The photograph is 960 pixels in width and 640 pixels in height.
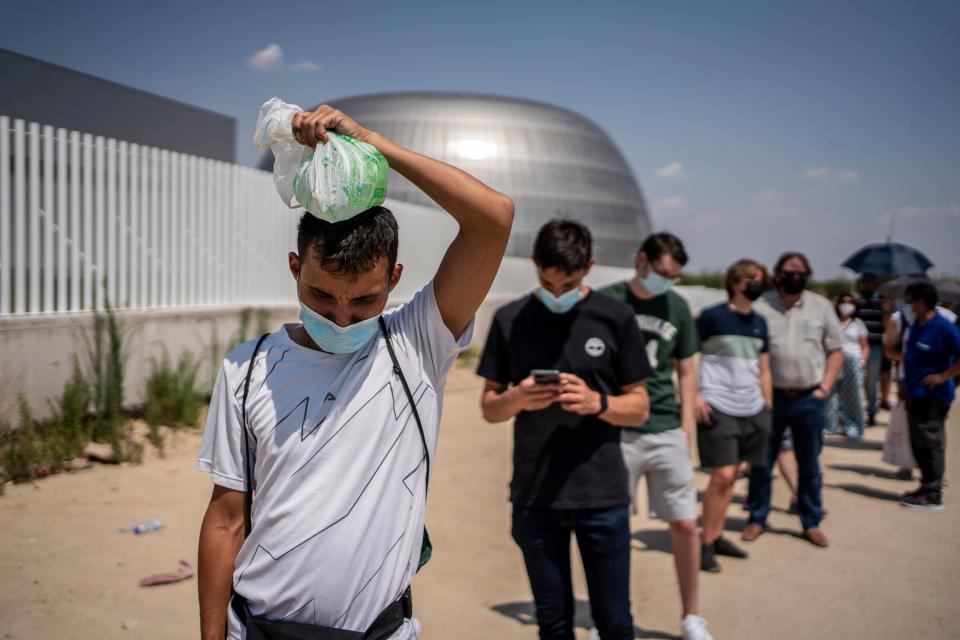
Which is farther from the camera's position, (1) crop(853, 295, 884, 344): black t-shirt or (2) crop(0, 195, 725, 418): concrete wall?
(1) crop(853, 295, 884, 344): black t-shirt

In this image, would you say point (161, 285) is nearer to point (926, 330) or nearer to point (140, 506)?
point (140, 506)

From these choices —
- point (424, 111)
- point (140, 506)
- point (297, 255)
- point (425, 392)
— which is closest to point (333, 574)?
point (425, 392)

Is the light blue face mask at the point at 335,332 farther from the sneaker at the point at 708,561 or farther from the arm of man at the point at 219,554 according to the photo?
the sneaker at the point at 708,561

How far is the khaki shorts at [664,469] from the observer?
431cm

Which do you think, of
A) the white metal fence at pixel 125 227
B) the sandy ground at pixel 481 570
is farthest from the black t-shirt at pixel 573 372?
the white metal fence at pixel 125 227

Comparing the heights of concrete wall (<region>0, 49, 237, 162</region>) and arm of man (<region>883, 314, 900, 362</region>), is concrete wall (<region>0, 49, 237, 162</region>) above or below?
above

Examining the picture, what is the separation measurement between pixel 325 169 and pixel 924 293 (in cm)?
738

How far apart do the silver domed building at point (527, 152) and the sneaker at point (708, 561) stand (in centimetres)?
3828

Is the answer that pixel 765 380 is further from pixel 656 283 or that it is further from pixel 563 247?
pixel 563 247

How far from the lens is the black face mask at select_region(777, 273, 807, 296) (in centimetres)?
615

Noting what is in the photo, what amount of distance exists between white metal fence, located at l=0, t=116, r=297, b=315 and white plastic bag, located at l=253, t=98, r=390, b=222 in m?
6.59

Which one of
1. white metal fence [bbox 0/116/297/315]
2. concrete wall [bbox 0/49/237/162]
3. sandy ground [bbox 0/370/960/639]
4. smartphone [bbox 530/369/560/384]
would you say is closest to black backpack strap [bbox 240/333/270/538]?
smartphone [bbox 530/369/560/384]

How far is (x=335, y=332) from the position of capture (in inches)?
71.4

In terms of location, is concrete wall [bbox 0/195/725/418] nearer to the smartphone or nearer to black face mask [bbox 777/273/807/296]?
the smartphone
